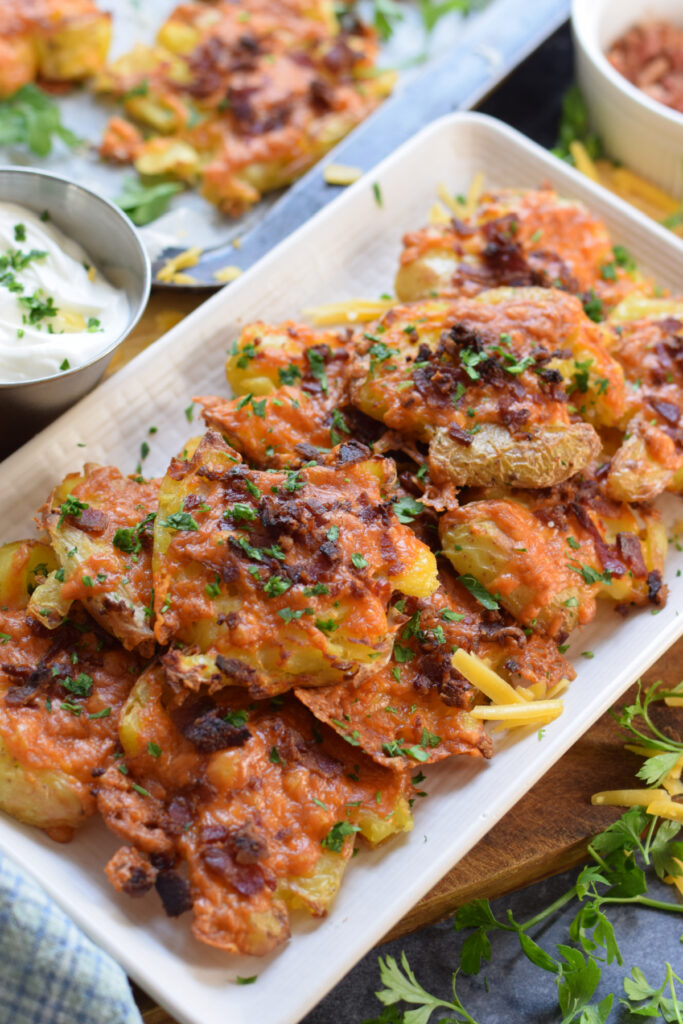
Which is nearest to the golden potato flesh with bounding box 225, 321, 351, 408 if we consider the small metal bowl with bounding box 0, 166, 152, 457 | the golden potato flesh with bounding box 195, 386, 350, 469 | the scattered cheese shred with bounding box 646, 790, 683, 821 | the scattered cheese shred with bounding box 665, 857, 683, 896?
the golden potato flesh with bounding box 195, 386, 350, 469

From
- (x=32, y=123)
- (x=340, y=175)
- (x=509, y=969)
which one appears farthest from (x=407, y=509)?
(x=32, y=123)

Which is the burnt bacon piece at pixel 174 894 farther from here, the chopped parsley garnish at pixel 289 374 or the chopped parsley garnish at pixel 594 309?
the chopped parsley garnish at pixel 594 309

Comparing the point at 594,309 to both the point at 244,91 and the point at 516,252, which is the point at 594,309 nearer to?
the point at 516,252

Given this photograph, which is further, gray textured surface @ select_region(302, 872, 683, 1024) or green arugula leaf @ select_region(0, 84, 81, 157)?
green arugula leaf @ select_region(0, 84, 81, 157)

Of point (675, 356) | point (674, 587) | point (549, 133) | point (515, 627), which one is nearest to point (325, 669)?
point (515, 627)

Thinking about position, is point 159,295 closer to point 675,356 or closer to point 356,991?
point 675,356

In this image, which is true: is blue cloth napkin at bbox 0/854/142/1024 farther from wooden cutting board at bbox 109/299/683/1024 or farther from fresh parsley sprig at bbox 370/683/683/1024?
wooden cutting board at bbox 109/299/683/1024
